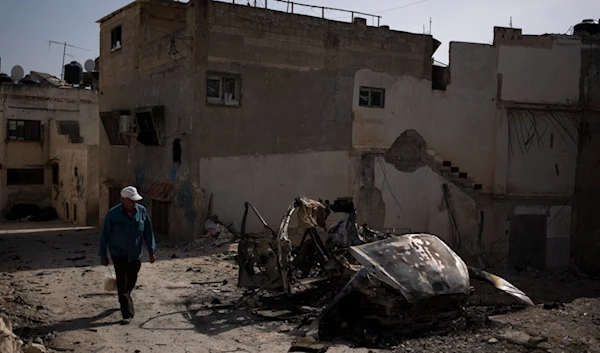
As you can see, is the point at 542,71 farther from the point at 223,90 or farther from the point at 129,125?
the point at 129,125

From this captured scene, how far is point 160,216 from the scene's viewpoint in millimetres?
15969

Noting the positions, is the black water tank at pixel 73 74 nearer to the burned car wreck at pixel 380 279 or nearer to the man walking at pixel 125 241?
the burned car wreck at pixel 380 279

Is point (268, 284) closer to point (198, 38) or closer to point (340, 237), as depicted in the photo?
point (340, 237)

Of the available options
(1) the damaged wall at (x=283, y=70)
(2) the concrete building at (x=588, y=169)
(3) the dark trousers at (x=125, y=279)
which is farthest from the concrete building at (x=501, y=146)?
(3) the dark trousers at (x=125, y=279)

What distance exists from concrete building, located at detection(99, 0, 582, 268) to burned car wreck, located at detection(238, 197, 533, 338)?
6.72 m

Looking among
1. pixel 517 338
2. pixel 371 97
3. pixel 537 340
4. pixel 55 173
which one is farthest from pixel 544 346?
pixel 55 173

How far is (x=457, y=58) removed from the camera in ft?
58.8

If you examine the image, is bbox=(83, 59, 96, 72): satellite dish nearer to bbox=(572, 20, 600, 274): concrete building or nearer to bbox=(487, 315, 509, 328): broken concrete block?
bbox=(572, 20, 600, 274): concrete building

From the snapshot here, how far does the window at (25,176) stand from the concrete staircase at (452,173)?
23277 mm

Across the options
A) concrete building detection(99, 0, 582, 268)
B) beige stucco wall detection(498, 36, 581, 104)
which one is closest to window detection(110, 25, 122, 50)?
concrete building detection(99, 0, 582, 268)

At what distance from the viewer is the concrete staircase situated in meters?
17.8

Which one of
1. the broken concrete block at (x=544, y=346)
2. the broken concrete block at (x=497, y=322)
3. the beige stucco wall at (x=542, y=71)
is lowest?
the broken concrete block at (x=497, y=322)

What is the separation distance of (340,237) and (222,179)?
6775 mm

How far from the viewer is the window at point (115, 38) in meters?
18.7
